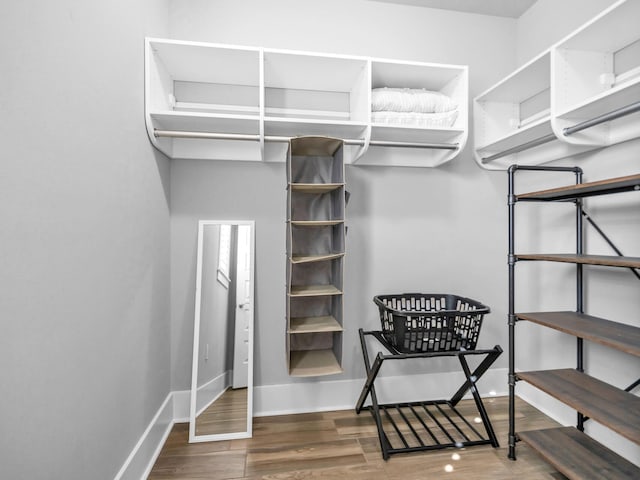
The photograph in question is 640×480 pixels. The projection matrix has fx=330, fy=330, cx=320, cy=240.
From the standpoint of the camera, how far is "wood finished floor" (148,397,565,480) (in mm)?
1547

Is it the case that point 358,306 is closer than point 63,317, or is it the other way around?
point 63,317

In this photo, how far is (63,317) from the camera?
3.10ft

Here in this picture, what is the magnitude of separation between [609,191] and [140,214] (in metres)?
2.04

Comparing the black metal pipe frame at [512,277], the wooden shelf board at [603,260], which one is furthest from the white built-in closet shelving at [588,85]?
the wooden shelf board at [603,260]

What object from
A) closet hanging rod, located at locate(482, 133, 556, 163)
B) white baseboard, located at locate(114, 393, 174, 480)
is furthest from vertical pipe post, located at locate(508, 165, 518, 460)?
white baseboard, located at locate(114, 393, 174, 480)

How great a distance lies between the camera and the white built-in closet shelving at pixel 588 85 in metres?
1.36

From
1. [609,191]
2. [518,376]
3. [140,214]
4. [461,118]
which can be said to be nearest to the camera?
[609,191]

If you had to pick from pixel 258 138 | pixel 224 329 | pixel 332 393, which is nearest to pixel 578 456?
pixel 332 393

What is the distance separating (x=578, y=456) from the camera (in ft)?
4.75

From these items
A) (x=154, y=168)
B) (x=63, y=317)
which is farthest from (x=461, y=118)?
(x=63, y=317)

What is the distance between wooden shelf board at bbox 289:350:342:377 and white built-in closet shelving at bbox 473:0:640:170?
1597 millimetres

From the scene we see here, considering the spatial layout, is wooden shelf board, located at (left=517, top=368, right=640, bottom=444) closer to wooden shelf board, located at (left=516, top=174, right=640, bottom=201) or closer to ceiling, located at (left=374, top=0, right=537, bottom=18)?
wooden shelf board, located at (left=516, top=174, right=640, bottom=201)

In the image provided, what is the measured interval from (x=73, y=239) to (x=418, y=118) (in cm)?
176

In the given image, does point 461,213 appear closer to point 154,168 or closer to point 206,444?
point 154,168
